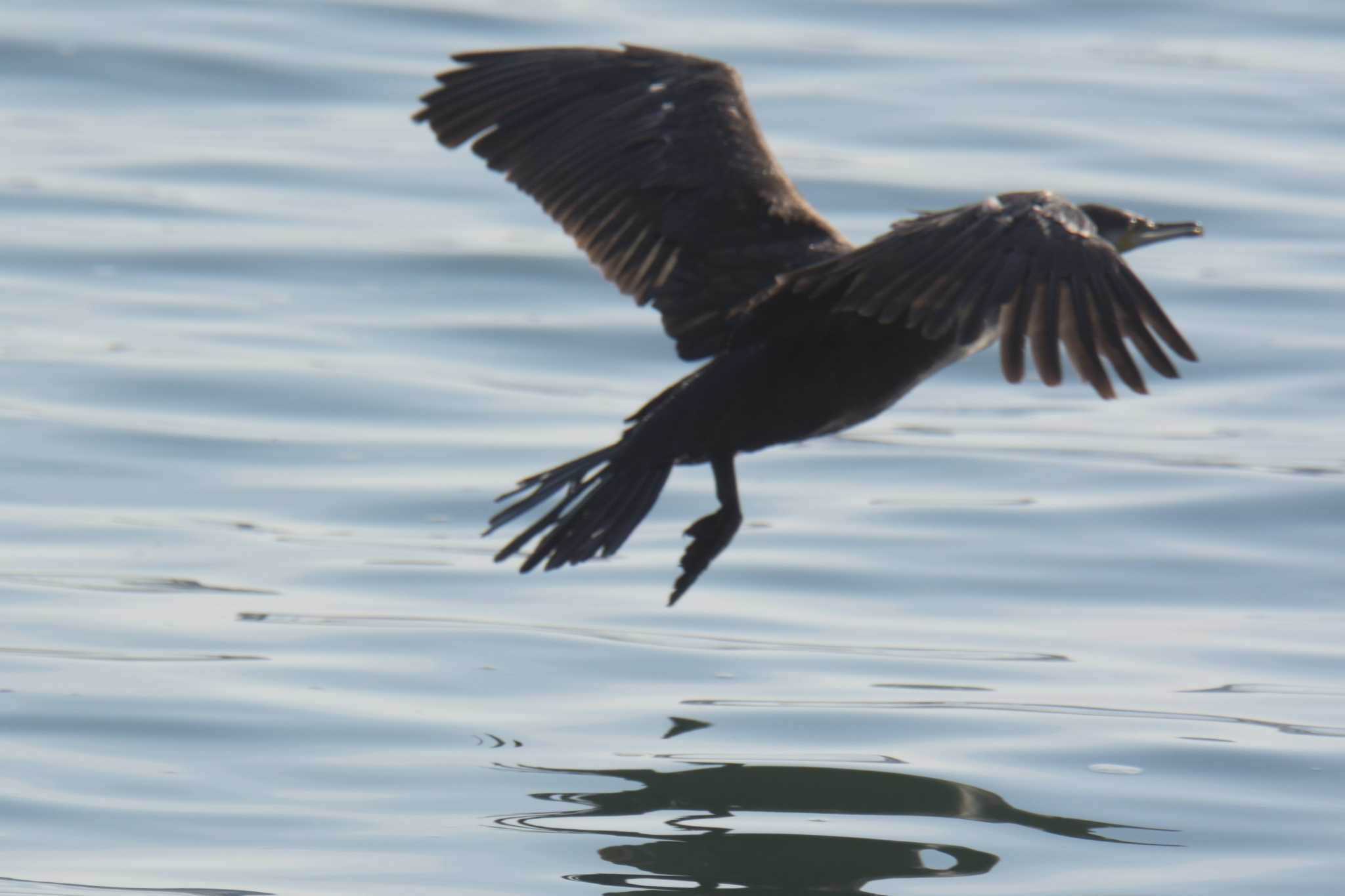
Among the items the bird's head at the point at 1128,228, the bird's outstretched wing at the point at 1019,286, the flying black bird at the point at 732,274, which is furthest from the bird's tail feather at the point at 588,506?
the bird's head at the point at 1128,228

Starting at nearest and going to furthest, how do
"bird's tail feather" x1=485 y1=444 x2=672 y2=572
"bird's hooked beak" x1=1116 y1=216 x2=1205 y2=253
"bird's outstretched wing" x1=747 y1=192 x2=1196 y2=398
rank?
"bird's outstretched wing" x1=747 y1=192 x2=1196 y2=398, "bird's tail feather" x1=485 y1=444 x2=672 y2=572, "bird's hooked beak" x1=1116 y1=216 x2=1205 y2=253

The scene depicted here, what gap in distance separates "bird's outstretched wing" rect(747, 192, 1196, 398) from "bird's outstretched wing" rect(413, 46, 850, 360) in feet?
2.98

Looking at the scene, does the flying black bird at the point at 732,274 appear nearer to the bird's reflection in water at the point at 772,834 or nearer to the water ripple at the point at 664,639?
the bird's reflection in water at the point at 772,834

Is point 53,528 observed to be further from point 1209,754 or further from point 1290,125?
point 1290,125

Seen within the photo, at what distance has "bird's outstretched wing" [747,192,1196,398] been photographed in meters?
4.01

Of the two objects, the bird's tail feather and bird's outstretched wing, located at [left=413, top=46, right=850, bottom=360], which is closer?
the bird's tail feather

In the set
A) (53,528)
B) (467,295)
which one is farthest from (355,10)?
(53,528)

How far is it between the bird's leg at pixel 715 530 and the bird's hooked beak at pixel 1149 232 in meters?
1.17

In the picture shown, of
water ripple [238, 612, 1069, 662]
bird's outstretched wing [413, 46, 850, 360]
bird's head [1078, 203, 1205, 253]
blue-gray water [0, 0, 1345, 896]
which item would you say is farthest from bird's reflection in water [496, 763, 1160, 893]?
bird's head [1078, 203, 1205, 253]

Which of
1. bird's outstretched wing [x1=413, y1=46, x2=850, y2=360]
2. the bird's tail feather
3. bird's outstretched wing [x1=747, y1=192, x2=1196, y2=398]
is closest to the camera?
bird's outstretched wing [x1=747, y1=192, x2=1196, y2=398]

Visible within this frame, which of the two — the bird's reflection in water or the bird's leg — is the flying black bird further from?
the bird's reflection in water

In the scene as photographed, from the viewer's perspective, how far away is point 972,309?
4.07 m

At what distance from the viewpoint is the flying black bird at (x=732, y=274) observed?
4.09 m

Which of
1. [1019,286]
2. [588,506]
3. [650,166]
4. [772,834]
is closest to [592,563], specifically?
[650,166]
